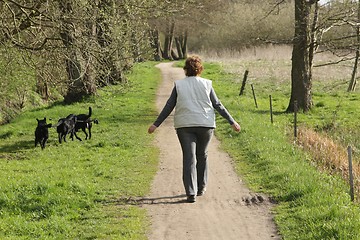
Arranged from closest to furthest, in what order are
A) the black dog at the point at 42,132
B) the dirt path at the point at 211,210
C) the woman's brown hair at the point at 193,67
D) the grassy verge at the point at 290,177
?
the grassy verge at the point at 290,177 < the dirt path at the point at 211,210 < the woman's brown hair at the point at 193,67 < the black dog at the point at 42,132

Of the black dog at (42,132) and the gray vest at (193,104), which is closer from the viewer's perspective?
the gray vest at (193,104)

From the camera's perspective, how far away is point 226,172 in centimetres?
1041

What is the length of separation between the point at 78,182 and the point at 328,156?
213 inches

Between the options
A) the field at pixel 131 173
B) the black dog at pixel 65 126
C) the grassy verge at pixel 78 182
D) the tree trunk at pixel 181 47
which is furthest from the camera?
the tree trunk at pixel 181 47

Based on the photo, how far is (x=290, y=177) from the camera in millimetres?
9070

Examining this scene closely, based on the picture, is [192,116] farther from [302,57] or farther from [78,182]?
[302,57]

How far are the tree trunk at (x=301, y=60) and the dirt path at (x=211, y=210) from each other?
9444 millimetres

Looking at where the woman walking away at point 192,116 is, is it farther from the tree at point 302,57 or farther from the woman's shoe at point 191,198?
the tree at point 302,57

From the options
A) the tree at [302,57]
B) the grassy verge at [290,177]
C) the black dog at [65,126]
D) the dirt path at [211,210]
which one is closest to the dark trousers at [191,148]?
the dirt path at [211,210]

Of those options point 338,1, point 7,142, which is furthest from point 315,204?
point 338,1

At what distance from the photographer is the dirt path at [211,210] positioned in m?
6.77

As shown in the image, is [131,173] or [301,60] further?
[301,60]

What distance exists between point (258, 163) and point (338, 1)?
12712 millimetres

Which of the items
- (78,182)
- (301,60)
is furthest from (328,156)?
(301,60)
